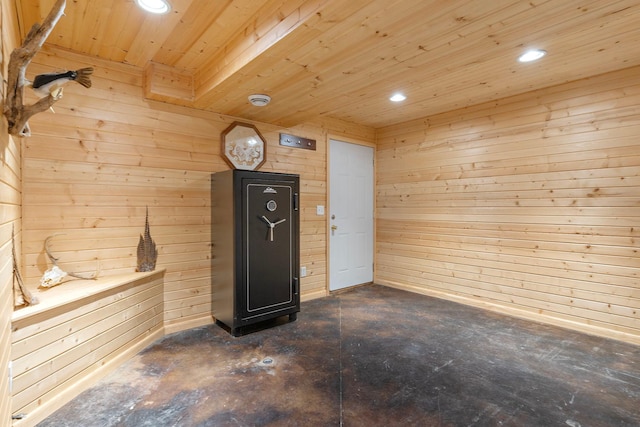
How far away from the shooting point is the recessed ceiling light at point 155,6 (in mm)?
1816

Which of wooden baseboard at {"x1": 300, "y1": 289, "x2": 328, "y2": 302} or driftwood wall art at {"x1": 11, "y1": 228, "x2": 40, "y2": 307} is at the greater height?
driftwood wall art at {"x1": 11, "y1": 228, "x2": 40, "y2": 307}

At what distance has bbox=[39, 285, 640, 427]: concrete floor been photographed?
1.79m

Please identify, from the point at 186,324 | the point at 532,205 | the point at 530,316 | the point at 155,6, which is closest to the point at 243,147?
the point at 155,6

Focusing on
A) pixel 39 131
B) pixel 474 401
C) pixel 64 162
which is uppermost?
pixel 39 131

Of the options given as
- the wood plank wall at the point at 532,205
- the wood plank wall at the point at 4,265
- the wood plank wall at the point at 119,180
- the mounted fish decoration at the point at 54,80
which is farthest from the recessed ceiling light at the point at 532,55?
the wood plank wall at the point at 4,265

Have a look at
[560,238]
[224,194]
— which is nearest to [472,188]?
[560,238]

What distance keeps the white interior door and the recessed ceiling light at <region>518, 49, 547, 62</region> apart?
2288mm

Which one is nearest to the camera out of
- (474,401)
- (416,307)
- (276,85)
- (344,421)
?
(344,421)

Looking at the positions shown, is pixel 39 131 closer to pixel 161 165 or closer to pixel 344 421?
pixel 161 165

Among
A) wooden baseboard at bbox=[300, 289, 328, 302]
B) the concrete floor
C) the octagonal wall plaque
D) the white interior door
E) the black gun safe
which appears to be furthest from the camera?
the white interior door

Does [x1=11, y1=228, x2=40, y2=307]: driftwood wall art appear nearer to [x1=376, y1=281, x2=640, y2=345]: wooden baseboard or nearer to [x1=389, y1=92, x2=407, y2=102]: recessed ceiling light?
[x1=389, y1=92, x2=407, y2=102]: recessed ceiling light

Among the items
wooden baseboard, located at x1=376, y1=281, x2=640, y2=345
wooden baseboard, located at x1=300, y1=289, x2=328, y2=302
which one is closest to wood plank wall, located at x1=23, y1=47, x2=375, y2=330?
wooden baseboard, located at x1=300, y1=289, x2=328, y2=302

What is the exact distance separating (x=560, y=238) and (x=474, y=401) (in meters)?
2.05

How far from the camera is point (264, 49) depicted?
1.97 meters
